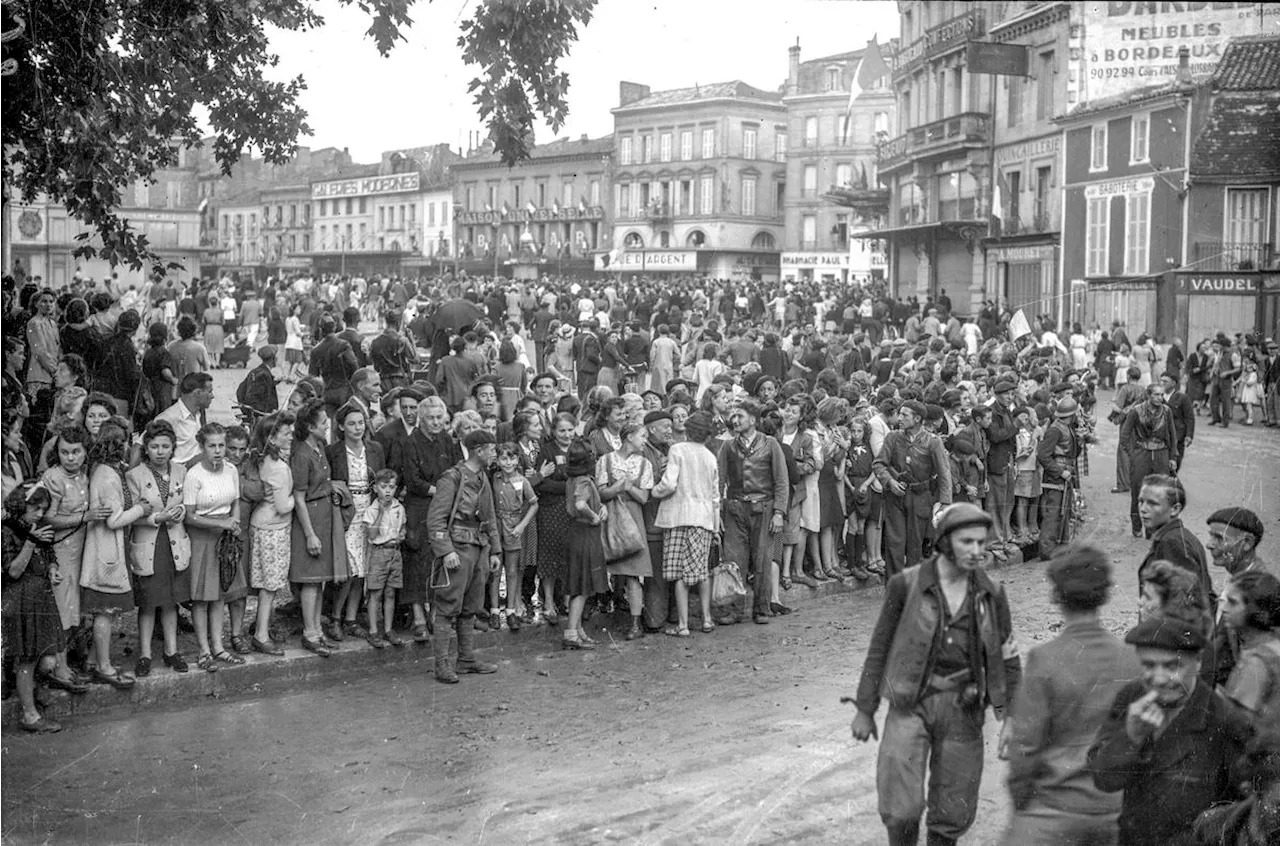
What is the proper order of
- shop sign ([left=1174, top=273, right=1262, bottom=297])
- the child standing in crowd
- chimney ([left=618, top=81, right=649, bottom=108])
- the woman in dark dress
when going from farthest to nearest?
chimney ([left=618, top=81, right=649, bottom=108]) → shop sign ([left=1174, top=273, right=1262, bottom=297]) → the woman in dark dress → the child standing in crowd

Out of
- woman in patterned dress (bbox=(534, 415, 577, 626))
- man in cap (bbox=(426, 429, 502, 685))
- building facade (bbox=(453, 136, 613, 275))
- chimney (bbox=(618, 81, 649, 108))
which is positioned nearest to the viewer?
man in cap (bbox=(426, 429, 502, 685))

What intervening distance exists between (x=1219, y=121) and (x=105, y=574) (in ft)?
97.7

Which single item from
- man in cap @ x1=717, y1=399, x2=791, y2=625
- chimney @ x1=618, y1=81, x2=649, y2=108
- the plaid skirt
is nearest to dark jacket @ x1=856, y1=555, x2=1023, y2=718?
the plaid skirt

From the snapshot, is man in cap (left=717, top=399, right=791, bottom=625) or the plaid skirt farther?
man in cap (left=717, top=399, right=791, bottom=625)

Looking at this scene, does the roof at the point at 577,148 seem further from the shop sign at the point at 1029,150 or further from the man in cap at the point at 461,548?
the man in cap at the point at 461,548

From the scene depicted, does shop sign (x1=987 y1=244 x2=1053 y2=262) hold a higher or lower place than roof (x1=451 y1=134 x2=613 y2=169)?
lower

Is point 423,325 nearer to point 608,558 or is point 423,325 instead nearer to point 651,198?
point 608,558

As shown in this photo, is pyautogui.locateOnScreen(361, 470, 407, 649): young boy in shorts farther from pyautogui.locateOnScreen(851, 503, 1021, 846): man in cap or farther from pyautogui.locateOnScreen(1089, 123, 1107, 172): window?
pyautogui.locateOnScreen(1089, 123, 1107, 172): window

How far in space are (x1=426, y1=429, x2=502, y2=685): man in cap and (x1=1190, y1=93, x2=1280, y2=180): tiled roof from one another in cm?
2669

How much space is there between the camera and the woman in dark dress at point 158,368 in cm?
1416

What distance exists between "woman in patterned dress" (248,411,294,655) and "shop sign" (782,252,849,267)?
57.7 meters

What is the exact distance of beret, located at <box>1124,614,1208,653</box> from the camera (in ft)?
16.2

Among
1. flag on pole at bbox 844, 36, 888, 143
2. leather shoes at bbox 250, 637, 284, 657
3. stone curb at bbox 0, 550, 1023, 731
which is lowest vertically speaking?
stone curb at bbox 0, 550, 1023, 731

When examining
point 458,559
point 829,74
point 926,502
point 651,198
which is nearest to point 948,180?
point 651,198
